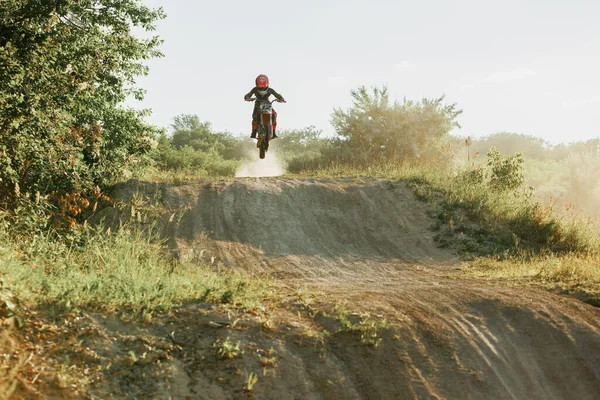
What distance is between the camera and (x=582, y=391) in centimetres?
630

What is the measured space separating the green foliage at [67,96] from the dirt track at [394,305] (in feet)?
4.93

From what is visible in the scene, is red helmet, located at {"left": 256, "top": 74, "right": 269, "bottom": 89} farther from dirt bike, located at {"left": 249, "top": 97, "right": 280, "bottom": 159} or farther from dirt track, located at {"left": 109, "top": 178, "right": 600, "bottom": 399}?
dirt track, located at {"left": 109, "top": 178, "right": 600, "bottom": 399}

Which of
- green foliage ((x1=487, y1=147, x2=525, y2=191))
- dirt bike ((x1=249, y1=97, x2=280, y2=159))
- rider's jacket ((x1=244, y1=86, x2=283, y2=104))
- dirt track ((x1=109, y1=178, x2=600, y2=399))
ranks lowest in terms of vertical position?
dirt track ((x1=109, y1=178, x2=600, y2=399))

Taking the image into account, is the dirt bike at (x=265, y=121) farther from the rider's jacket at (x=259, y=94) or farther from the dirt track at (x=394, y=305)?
the dirt track at (x=394, y=305)

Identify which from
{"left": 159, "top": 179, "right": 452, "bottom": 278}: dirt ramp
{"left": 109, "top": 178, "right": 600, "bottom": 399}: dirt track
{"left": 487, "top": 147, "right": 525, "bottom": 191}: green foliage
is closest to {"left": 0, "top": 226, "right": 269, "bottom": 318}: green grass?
{"left": 109, "top": 178, "right": 600, "bottom": 399}: dirt track

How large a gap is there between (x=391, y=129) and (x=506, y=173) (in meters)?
7.23

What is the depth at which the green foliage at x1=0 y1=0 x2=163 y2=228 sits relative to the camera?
10305 millimetres

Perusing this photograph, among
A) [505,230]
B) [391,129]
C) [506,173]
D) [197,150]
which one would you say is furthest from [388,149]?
[197,150]

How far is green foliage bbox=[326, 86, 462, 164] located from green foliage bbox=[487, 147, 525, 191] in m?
5.49

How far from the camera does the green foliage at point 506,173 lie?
52.3 feet

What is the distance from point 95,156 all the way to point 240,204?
364cm

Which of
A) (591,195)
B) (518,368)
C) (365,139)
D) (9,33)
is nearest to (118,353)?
(518,368)

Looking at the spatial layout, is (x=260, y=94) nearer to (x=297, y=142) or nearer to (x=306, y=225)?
(x=306, y=225)

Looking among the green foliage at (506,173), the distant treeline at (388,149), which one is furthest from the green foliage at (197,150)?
the green foliage at (506,173)
